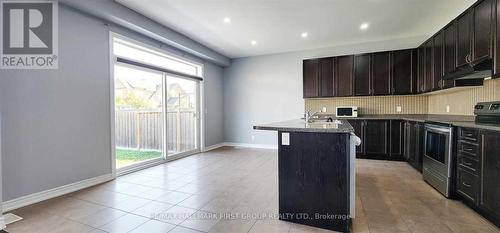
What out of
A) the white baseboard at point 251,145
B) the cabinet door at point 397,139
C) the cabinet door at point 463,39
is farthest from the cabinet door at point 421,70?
the white baseboard at point 251,145

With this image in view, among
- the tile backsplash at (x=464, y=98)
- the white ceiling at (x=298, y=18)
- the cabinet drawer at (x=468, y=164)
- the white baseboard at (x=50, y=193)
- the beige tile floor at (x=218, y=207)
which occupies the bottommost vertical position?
the beige tile floor at (x=218, y=207)

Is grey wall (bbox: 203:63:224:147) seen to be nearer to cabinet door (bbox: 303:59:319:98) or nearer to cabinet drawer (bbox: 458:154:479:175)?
cabinet door (bbox: 303:59:319:98)

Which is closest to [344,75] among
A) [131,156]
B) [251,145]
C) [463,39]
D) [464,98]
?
[464,98]

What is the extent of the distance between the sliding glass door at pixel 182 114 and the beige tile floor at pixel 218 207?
1.50 meters

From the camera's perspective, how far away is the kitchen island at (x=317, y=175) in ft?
6.59

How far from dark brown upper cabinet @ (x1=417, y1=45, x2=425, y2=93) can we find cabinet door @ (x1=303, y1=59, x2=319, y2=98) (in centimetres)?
206

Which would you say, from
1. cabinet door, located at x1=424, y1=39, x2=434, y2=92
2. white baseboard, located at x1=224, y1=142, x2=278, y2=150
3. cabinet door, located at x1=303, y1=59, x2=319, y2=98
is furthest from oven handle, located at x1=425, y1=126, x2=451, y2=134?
white baseboard, located at x1=224, y1=142, x2=278, y2=150

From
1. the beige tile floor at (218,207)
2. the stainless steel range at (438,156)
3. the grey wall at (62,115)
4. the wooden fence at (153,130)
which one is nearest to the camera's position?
the beige tile floor at (218,207)

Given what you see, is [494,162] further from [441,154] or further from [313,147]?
[313,147]

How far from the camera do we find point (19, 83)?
262 centimetres

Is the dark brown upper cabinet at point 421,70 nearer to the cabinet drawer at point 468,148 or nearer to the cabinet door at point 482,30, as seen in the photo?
the cabinet door at point 482,30

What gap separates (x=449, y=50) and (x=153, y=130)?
551 cm

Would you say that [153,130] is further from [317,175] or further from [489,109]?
[489,109]

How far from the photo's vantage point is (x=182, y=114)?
221 inches
